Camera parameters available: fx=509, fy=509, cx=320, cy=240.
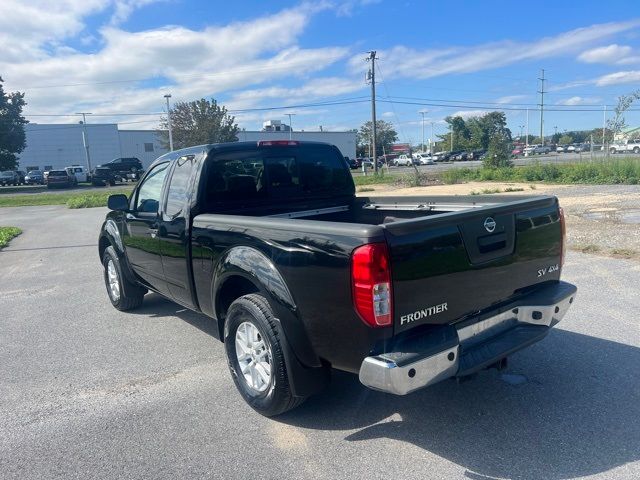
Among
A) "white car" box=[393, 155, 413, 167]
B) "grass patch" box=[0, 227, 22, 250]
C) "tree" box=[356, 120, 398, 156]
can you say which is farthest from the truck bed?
"tree" box=[356, 120, 398, 156]

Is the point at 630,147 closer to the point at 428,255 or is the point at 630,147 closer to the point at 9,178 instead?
the point at 9,178

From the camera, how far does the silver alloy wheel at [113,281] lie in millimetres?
6519

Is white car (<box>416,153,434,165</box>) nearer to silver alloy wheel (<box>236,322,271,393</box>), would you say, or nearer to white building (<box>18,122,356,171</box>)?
white building (<box>18,122,356,171</box>)

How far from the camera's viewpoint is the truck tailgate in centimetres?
291

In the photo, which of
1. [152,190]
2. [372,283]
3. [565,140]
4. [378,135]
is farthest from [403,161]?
[372,283]

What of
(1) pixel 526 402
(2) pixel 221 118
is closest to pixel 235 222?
(1) pixel 526 402

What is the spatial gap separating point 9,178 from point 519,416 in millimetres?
60608

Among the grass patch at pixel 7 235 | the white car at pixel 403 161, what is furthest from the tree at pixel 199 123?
the grass patch at pixel 7 235

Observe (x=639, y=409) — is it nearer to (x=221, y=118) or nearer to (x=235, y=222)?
(x=235, y=222)

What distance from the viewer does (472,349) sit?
128 inches

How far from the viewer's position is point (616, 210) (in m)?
14.1

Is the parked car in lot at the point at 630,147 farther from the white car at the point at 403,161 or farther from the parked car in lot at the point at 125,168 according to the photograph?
the parked car in lot at the point at 125,168

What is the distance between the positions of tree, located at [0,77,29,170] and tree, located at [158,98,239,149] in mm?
15371

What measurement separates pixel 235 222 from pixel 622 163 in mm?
26183
